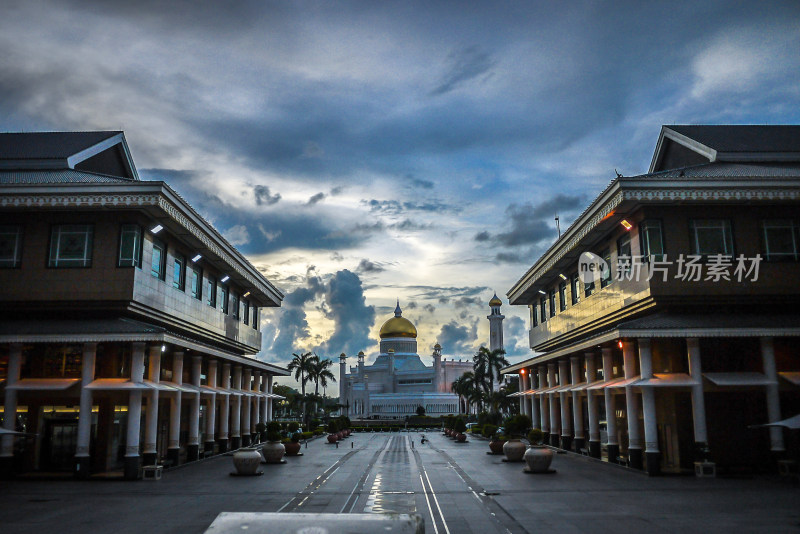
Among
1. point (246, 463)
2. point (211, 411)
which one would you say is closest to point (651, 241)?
point (246, 463)

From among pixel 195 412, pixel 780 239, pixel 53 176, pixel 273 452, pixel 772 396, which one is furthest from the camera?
pixel 195 412

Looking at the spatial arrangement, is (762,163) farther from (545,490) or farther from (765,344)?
(545,490)

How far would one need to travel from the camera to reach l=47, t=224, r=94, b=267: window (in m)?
29.8

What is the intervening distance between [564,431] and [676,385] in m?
18.3

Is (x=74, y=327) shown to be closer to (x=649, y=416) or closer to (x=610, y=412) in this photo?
(x=649, y=416)

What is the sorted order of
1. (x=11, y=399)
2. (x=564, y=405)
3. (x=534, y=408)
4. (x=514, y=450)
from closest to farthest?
(x=11, y=399)
(x=514, y=450)
(x=564, y=405)
(x=534, y=408)

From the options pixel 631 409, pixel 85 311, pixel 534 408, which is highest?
pixel 85 311

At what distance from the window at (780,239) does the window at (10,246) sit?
34.1 meters

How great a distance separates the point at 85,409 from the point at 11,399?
336 centimetres

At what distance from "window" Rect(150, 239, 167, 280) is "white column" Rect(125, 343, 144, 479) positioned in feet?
15.6

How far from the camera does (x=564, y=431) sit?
4509cm

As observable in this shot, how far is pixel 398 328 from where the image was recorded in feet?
429

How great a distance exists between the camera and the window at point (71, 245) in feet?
97.7

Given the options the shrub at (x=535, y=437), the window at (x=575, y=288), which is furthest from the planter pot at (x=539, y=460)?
the window at (x=575, y=288)
